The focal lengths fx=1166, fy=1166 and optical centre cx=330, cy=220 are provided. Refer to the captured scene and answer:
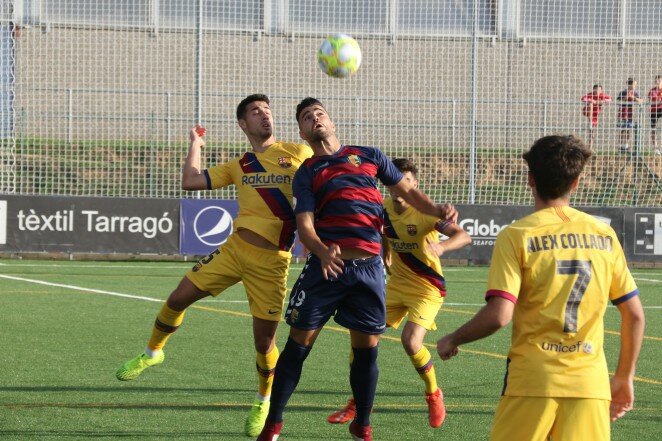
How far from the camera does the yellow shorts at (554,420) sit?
14.1ft

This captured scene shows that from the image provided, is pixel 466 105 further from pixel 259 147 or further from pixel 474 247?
pixel 259 147

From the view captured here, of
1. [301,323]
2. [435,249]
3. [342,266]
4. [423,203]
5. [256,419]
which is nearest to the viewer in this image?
[435,249]

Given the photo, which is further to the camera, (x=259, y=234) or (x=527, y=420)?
(x=259, y=234)

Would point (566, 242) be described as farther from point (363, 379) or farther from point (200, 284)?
point (200, 284)

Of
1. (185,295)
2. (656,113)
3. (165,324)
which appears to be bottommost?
(165,324)

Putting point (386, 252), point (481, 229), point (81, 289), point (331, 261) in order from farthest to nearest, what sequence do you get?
point (481, 229)
point (81, 289)
point (386, 252)
point (331, 261)

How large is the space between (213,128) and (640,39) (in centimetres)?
820

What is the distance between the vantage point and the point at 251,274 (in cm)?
764

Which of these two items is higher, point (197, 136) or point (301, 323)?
point (197, 136)

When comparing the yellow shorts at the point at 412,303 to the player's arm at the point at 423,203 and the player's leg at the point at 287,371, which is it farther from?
the player's leg at the point at 287,371

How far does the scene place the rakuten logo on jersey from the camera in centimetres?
2031

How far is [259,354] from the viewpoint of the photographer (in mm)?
7527

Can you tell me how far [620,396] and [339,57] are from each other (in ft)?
18.9

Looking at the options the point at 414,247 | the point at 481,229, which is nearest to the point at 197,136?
the point at 414,247
